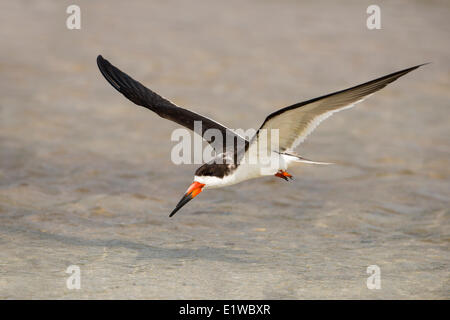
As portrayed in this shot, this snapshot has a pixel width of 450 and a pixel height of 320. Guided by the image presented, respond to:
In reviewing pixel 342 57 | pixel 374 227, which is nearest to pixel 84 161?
pixel 374 227

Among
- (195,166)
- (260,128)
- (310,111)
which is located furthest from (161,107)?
(195,166)

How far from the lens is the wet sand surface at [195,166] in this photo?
5387 millimetres

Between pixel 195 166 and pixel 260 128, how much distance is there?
3.55 metres

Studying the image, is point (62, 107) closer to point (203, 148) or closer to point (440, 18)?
point (203, 148)

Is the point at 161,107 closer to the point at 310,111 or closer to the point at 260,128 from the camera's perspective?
the point at 260,128

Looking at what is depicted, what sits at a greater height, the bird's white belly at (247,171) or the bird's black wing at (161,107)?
→ the bird's black wing at (161,107)

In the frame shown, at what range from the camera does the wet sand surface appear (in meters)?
5.39

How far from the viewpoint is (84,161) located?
8102mm

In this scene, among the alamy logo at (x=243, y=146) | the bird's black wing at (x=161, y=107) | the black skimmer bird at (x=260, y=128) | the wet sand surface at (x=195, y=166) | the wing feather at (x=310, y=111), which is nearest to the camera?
the wing feather at (x=310, y=111)

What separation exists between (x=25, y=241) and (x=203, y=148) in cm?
373

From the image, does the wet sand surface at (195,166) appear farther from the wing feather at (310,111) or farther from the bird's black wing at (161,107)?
the wing feather at (310,111)

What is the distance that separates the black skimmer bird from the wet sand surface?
0.69 metres

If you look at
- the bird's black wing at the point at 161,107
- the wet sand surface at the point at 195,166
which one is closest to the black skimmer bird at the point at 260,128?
the bird's black wing at the point at 161,107

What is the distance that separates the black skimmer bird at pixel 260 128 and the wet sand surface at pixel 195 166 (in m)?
0.69
